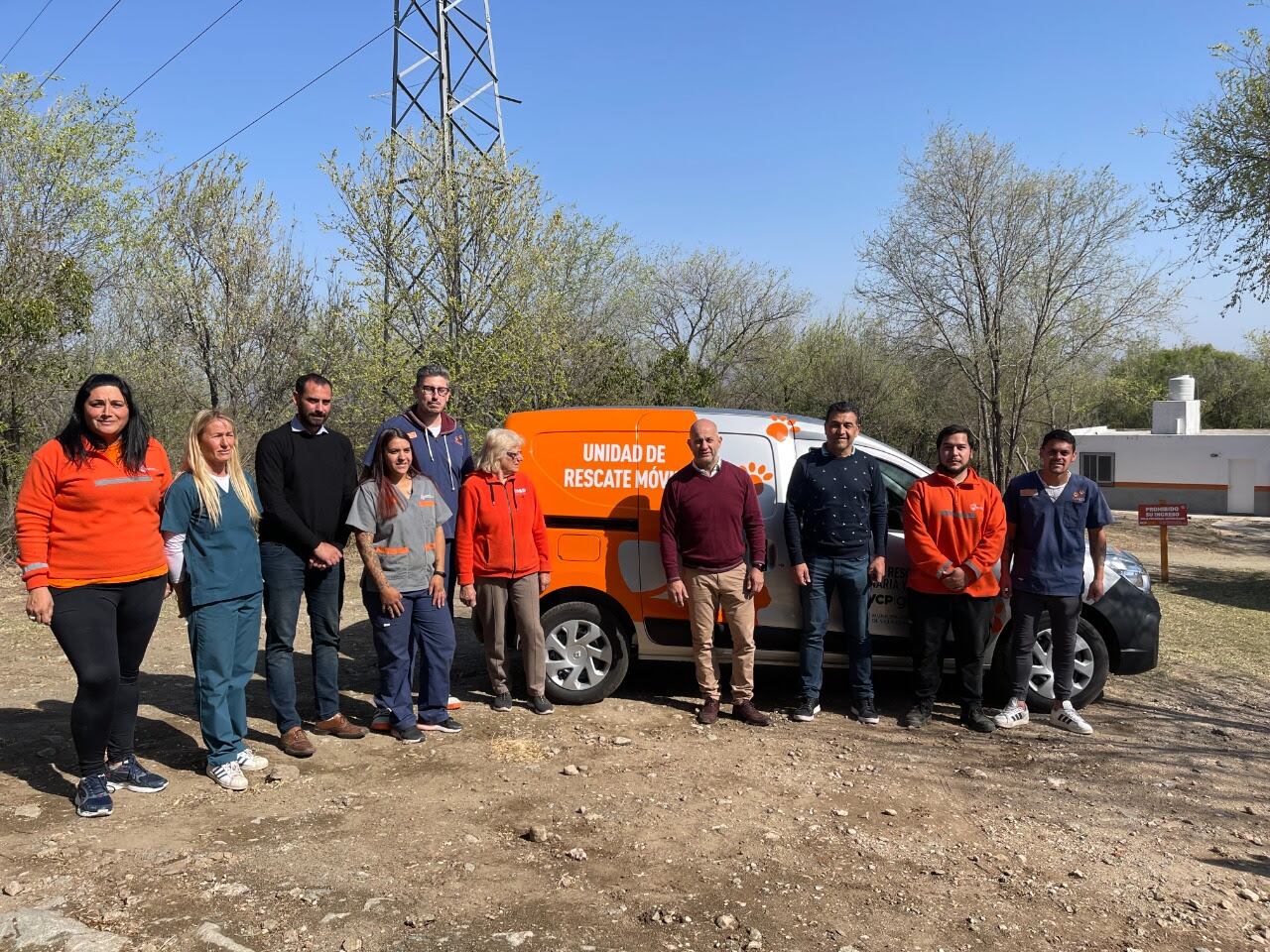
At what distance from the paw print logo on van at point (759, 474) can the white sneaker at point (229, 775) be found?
3.47m

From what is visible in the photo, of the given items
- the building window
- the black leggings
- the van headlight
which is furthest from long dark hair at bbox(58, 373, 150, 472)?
the building window

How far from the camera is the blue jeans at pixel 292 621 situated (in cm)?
501

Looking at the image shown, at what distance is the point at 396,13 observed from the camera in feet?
52.0

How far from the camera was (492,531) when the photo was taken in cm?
566

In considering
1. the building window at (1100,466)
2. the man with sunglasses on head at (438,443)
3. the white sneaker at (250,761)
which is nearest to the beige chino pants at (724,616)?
the man with sunglasses on head at (438,443)

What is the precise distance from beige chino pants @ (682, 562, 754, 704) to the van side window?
1115 mm

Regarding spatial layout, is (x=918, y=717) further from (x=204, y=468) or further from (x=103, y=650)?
(x=103, y=650)

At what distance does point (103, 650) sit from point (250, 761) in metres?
1.01

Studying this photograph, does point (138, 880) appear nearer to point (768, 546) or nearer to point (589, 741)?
point (589, 741)

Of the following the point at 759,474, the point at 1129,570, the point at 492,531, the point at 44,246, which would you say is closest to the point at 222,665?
the point at 492,531

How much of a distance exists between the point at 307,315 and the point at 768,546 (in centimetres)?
1720

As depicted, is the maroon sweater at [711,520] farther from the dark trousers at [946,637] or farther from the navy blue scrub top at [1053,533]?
the navy blue scrub top at [1053,533]

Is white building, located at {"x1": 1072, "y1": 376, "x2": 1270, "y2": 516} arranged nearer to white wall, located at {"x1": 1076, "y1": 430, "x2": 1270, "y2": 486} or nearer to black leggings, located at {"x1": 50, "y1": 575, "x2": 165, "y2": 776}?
white wall, located at {"x1": 1076, "y1": 430, "x2": 1270, "y2": 486}

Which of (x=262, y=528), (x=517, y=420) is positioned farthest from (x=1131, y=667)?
(x=262, y=528)
